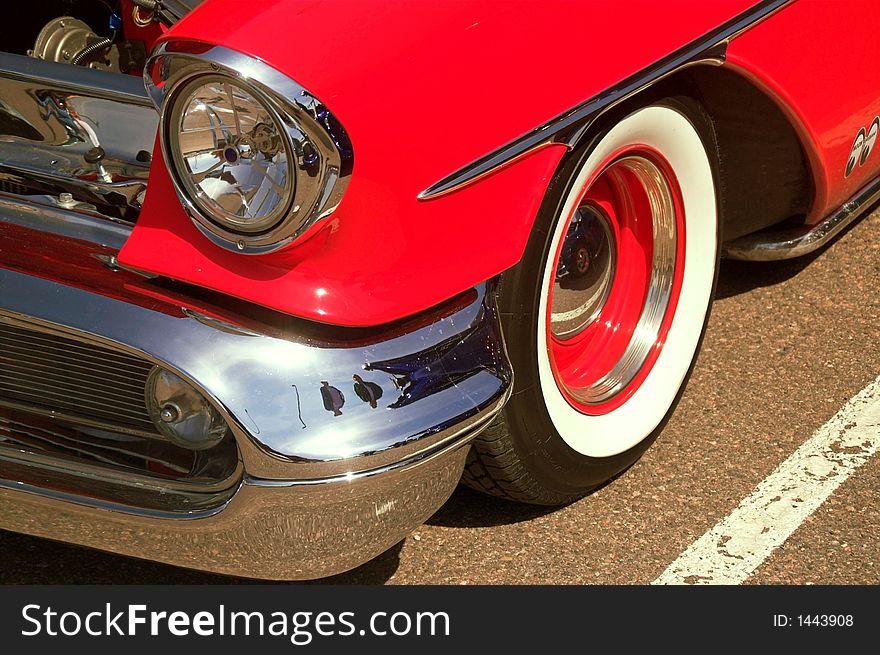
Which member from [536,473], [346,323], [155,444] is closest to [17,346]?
[155,444]

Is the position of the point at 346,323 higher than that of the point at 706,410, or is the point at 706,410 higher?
the point at 346,323

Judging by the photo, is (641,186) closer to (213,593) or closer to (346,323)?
(346,323)

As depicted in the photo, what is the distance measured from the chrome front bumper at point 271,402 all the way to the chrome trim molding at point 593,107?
0.20 metres

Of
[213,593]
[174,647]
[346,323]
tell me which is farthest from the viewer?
[213,593]

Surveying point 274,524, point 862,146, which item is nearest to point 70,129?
point 274,524

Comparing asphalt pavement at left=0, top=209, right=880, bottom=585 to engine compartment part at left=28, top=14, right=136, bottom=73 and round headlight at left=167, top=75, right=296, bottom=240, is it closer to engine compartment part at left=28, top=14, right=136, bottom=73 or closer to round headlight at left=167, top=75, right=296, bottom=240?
round headlight at left=167, top=75, right=296, bottom=240

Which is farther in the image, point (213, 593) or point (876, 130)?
point (876, 130)

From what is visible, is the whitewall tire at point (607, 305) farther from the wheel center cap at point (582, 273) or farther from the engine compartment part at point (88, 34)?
the engine compartment part at point (88, 34)

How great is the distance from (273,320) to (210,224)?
0.16 meters

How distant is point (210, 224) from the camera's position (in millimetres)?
1547

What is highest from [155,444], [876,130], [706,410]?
[876,130]

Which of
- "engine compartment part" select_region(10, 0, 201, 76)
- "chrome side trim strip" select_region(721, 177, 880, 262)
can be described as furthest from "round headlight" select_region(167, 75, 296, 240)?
"chrome side trim strip" select_region(721, 177, 880, 262)

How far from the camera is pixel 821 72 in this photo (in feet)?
7.20

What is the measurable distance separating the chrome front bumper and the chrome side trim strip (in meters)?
1.09
